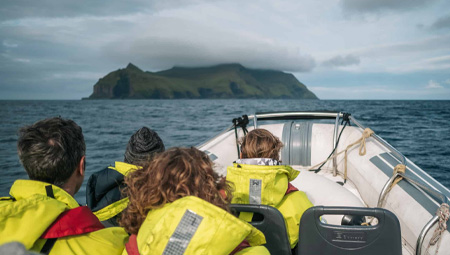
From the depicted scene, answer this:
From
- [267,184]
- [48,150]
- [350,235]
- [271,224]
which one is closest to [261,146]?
[267,184]

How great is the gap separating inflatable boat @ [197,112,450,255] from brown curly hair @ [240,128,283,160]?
223mm

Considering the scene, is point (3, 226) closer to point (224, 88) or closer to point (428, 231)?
point (428, 231)

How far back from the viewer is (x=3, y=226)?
1007 mm

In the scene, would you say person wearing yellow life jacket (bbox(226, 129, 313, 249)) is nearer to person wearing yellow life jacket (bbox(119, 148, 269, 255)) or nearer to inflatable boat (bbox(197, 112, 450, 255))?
inflatable boat (bbox(197, 112, 450, 255))

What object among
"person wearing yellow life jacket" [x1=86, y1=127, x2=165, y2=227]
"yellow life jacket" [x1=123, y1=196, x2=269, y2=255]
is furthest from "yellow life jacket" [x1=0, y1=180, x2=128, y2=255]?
"person wearing yellow life jacket" [x1=86, y1=127, x2=165, y2=227]

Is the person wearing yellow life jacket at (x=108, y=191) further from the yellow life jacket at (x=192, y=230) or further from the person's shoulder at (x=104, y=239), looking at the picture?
the yellow life jacket at (x=192, y=230)

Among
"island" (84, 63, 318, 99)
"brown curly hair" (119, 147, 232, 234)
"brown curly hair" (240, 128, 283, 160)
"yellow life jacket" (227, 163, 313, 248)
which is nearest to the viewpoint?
"brown curly hair" (119, 147, 232, 234)

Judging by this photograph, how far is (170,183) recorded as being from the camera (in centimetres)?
108

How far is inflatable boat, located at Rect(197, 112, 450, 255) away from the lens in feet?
7.65

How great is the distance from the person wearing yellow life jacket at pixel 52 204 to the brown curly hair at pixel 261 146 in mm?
1009

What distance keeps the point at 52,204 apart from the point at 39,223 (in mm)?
73

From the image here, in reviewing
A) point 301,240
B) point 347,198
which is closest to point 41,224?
point 301,240

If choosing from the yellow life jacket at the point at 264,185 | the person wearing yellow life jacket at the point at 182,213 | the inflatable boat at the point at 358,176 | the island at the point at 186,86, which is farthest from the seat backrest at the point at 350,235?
the island at the point at 186,86

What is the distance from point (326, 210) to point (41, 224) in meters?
1.33
